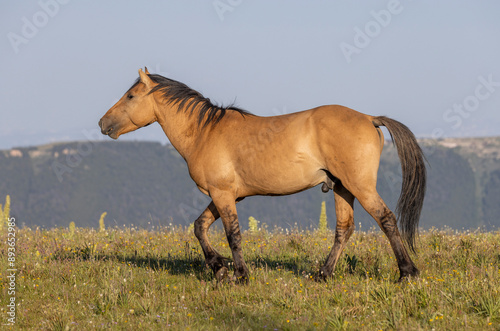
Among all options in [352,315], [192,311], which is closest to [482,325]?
[352,315]

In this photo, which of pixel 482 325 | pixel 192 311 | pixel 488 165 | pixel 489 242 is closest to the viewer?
pixel 482 325

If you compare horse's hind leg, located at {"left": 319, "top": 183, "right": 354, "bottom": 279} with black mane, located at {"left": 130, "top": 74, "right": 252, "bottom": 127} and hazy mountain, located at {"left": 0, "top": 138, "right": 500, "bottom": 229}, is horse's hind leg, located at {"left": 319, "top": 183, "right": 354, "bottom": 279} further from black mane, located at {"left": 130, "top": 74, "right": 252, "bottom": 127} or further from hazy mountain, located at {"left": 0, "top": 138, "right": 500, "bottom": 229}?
hazy mountain, located at {"left": 0, "top": 138, "right": 500, "bottom": 229}

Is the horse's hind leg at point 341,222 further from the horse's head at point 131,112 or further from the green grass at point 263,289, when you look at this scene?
the horse's head at point 131,112

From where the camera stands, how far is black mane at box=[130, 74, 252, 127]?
27.9 ft

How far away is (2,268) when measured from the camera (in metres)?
8.99

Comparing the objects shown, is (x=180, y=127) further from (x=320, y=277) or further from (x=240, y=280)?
(x=320, y=277)

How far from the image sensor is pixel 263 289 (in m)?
7.23

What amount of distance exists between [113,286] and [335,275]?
324 cm

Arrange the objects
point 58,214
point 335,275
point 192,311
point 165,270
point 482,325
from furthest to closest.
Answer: point 58,214
point 165,270
point 335,275
point 192,311
point 482,325

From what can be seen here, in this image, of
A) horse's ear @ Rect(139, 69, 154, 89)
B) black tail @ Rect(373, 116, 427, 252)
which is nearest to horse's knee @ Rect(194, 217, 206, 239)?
horse's ear @ Rect(139, 69, 154, 89)

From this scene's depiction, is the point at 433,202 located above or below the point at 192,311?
below

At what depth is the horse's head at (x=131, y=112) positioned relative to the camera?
8812 mm

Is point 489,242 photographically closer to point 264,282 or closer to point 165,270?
point 264,282

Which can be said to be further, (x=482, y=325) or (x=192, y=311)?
(x=192, y=311)
